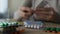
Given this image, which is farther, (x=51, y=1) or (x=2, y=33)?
(x=51, y=1)

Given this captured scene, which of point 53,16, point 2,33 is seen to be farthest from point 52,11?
point 2,33

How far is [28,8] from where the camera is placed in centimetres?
49

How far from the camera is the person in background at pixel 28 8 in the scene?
489 millimetres

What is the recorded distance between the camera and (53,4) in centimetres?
50

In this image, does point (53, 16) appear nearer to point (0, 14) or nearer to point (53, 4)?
point (53, 4)

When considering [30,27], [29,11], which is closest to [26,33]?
[30,27]

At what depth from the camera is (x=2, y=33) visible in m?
0.32

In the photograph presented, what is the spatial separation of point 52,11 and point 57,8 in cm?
3

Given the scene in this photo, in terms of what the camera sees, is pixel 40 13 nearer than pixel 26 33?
No

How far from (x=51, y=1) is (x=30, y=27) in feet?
0.62

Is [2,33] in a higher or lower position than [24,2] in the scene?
lower

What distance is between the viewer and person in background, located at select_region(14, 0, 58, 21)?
49 centimetres

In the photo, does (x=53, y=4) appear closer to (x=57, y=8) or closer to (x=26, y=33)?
(x=57, y=8)

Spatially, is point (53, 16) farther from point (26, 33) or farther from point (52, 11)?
point (26, 33)
